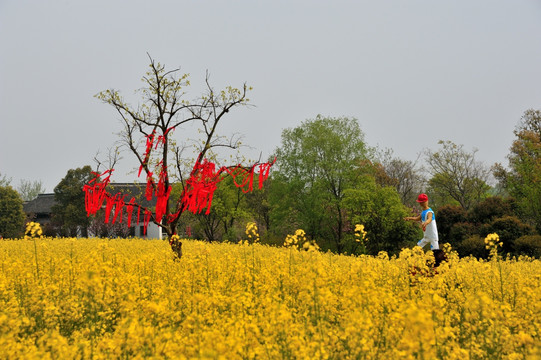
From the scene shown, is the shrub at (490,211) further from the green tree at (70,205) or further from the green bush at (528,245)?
the green tree at (70,205)

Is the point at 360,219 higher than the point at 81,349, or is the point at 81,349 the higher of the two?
the point at 360,219

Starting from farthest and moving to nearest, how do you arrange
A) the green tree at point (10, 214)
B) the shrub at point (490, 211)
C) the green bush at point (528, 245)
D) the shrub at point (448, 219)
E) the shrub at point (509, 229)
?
the green tree at point (10, 214) < the shrub at point (448, 219) < the shrub at point (490, 211) < the shrub at point (509, 229) < the green bush at point (528, 245)

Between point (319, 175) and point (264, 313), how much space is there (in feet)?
87.6

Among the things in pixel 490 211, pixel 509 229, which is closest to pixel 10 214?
pixel 490 211

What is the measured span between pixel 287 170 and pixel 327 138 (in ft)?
12.7

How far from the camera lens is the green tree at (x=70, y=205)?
1666 inches

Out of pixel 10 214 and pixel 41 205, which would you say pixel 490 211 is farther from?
pixel 41 205

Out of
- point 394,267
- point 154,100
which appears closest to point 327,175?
point 154,100

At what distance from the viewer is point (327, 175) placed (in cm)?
3188

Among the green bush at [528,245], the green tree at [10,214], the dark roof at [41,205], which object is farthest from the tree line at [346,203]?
the dark roof at [41,205]

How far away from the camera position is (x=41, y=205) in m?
57.6

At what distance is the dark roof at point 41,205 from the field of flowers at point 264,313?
52.0 m

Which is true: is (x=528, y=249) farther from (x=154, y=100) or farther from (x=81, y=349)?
(x=81, y=349)

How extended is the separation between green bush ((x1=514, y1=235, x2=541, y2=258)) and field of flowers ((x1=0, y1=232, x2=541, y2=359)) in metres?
13.1
